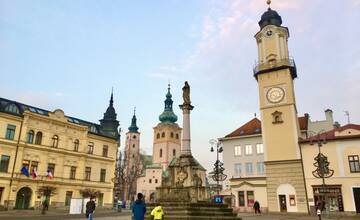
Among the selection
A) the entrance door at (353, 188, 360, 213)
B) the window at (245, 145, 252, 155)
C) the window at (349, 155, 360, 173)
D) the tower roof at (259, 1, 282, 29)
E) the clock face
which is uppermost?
the tower roof at (259, 1, 282, 29)

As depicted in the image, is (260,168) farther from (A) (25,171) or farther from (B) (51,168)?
(A) (25,171)

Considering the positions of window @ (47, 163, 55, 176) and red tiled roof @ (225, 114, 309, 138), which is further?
red tiled roof @ (225, 114, 309, 138)

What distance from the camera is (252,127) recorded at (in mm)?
48281

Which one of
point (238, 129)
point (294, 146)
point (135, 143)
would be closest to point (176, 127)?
point (135, 143)

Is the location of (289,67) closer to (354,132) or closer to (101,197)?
(354,132)

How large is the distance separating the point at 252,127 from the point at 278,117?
11.2 meters

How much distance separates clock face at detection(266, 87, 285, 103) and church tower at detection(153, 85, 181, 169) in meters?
56.4

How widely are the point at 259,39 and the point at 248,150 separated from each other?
644 inches

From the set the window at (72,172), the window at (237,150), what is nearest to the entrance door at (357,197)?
the window at (237,150)

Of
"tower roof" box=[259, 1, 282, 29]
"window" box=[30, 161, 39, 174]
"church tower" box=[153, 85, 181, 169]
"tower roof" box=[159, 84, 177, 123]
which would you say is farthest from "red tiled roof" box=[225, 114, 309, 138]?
"tower roof" box=[159, 84, 177, 123]

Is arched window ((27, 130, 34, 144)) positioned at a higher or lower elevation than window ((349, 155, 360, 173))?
higher

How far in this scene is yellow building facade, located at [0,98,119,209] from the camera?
121 feet

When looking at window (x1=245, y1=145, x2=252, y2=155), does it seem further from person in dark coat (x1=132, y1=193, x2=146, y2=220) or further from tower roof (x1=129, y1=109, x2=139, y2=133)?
tower roof (x1=129, y1=109, x2=139, y2=133)

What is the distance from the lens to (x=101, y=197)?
4709cm
